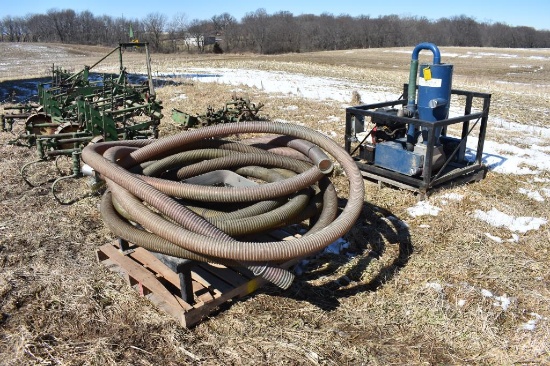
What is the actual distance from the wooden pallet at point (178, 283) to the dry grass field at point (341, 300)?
0.10 metres

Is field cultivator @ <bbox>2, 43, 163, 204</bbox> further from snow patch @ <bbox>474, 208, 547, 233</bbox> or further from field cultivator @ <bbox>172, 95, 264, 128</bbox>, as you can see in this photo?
snow patch @ <bbox>474, 208, 547, 233</bbox>

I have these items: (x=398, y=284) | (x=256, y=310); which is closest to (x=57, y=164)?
(x=256, y=310)

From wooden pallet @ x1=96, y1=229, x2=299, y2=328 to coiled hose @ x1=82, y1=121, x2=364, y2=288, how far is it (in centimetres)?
36

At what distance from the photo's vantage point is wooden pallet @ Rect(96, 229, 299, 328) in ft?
11.5

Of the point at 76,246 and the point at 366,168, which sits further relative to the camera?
the point at 366,168

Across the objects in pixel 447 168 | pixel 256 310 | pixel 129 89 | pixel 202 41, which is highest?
pixel 202 41

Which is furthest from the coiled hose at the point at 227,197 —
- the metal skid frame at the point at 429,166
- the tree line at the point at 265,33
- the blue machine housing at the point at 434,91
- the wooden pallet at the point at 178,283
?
the tree line at the point at 265,33

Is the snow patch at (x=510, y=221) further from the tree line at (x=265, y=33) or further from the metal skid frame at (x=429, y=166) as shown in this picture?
the tree line at (x=265, y=33)

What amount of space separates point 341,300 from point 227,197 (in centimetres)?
137

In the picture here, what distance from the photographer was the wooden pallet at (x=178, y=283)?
3.50 m

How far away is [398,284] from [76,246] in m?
3.40

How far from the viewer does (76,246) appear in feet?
15.5

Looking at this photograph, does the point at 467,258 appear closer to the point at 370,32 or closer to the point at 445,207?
the point at 445,207

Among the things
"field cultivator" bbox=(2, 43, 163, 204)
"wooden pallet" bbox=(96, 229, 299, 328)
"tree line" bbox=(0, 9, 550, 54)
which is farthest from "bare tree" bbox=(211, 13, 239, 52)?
"wooden pallet" bbox=(96, 229, 299, 328)
